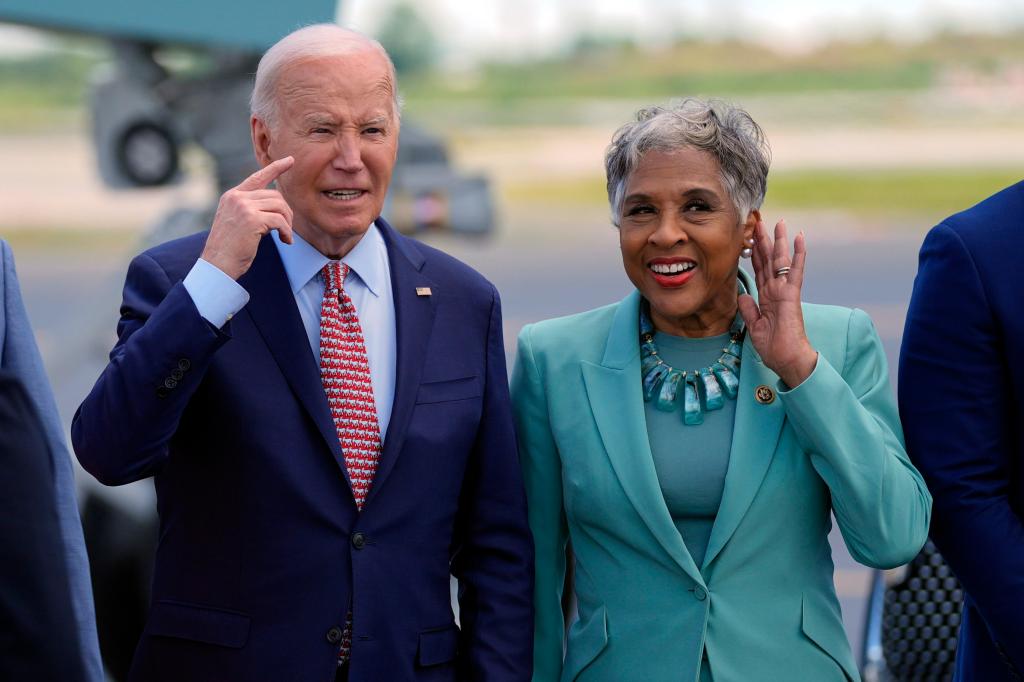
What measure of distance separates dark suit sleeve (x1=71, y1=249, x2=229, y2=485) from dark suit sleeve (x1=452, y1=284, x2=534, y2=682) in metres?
0.52

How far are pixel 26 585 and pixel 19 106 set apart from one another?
35464mm

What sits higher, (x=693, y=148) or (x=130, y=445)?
(x=693, y=148)

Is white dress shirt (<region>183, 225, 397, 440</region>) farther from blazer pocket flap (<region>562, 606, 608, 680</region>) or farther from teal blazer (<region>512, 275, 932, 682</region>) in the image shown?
blazer pocket flap (<region>562, 606, 608, 680</region>)

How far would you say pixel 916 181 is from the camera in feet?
86.1

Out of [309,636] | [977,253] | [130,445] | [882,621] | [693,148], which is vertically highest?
[693,148]

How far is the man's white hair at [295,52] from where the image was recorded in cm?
238

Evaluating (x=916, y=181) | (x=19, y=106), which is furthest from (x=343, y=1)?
(x=19, y=106)

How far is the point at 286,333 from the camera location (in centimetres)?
237

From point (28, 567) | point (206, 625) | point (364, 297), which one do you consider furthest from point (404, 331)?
point (28, 567)

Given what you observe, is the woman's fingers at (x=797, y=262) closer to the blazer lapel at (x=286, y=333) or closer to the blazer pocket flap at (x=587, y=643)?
the blazer pocket flap at (x=587, y=643)

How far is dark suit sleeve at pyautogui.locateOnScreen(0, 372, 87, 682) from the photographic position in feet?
4.42

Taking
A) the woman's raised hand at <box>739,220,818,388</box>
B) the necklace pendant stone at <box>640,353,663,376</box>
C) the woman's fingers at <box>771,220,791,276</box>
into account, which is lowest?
the necklace pendant stone at <box>640,353,663,376</box>

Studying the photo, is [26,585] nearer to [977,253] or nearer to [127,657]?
[977,253]

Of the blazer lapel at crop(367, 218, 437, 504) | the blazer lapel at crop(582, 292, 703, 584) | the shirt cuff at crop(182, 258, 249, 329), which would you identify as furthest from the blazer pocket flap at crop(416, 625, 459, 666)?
the shirt cuff at crop(182, 258, 249, 329)
